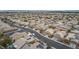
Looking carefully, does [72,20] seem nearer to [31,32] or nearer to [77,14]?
[77,14]
